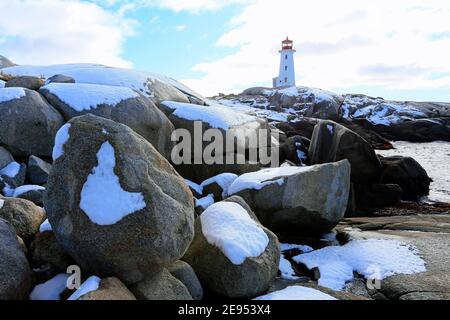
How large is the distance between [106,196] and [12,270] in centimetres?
164

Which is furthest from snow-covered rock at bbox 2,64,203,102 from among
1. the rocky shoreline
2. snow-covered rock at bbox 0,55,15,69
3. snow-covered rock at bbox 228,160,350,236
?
snow-covered rock at bbox 0,55,15,69

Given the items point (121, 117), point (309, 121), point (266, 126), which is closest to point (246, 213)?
point (121, 117)

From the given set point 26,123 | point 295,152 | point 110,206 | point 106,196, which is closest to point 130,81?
point 26,123

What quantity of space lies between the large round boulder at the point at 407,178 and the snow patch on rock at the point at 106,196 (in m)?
17.2

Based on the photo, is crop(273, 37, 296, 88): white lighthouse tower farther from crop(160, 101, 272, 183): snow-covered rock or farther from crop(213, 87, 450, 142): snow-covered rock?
crop(160, 101, 272, 183): snow-covered rock

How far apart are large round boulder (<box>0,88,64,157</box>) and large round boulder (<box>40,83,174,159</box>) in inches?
22.8

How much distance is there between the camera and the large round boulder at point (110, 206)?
525 centimetres

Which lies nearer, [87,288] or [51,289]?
[87,288]

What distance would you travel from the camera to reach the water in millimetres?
20672

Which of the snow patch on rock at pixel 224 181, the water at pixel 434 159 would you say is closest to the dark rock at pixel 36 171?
the snow patch on rock at pixel 224 181

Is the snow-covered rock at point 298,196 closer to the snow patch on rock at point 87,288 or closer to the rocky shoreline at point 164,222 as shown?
the rocky shoreline at point 164,222

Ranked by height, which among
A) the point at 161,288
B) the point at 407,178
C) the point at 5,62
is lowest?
the point at 407,178

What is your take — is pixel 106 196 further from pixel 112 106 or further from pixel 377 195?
pixel 377 195

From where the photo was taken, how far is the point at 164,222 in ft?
18.1
